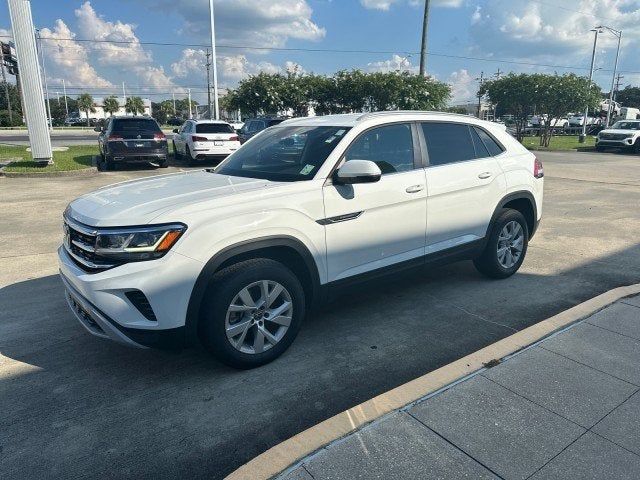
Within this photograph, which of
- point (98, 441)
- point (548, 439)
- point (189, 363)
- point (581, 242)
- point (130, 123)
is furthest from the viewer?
point (130, 123)

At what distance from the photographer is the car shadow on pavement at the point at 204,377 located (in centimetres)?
264

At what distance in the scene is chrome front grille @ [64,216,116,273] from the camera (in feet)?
10.0

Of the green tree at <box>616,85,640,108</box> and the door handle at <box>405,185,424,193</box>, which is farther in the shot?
the green tree at <box>616,85,640,108</box>

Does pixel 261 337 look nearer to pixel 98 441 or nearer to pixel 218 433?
pixel 218 433

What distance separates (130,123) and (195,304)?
13.9 m

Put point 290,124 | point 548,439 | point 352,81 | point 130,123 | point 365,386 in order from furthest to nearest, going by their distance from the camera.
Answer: point 352,81 < point 130,123 < point 290,124 < point 365,386 < point 548,439

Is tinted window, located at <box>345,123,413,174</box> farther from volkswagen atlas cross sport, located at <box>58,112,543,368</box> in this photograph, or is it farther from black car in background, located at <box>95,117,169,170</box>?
black car in background, located at <box>95,117,169,170</box>

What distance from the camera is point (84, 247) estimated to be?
3164mm

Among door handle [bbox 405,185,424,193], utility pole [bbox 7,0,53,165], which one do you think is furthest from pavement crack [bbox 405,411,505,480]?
utility pole [bbox 7,0,53,165]

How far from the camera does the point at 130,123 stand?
1526 cm

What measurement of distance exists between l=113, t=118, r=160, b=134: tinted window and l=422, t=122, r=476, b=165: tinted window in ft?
42.0

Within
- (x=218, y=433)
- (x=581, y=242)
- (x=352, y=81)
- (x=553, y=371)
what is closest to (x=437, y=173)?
(x=553, y=371)

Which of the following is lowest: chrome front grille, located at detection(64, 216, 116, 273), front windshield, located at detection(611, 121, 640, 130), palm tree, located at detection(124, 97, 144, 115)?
chrome front grille, located at detection(64, 216, 116, 273)

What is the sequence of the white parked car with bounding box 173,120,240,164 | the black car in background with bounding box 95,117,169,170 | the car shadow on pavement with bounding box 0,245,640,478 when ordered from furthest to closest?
the white parked car with bounding box 173,120,240,164 → the black car in background with bounding box 95,117,169,170 → the car shadow on pavement with bounding box 0,245,640,478
